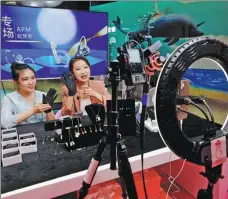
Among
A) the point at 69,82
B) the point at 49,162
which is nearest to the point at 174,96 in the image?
the point at 49,162

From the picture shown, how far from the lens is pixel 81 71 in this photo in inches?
63.8

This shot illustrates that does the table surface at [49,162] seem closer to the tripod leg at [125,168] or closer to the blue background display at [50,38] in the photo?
the tripod leg at [125,168]

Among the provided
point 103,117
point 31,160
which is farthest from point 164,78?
point 31,160

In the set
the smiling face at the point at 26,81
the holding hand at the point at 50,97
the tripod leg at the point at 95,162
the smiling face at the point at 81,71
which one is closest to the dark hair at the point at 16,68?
the smiling face at the point at 26,81

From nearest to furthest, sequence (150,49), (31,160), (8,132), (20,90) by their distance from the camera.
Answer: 1. (150,49)
2. (31,160)
3. (8,132)
4. (20,90)

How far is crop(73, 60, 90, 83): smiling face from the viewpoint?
1596 mm

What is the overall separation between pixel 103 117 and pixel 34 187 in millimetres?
513

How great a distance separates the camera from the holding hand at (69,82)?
154cm

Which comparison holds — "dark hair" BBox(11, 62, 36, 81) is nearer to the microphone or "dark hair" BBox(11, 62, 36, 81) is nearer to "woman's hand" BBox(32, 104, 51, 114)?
"woman's hand" BBox(32, 104, 51, 114)

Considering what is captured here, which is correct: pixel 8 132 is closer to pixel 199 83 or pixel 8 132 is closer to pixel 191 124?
pixel 191 124

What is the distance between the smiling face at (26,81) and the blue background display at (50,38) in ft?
0.16

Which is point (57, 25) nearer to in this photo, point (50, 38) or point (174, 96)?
point (50, 38)

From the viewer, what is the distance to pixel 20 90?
1448 mm

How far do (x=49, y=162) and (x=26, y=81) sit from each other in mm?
645
